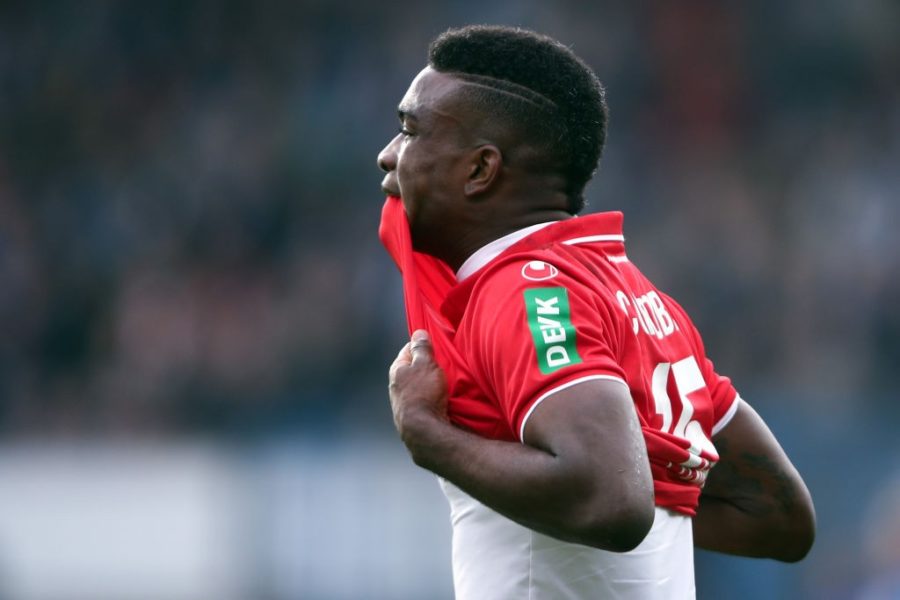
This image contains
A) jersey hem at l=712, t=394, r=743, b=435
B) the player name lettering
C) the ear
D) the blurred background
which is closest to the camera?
the player name lettering

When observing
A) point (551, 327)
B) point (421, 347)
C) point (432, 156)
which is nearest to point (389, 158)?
Result: point (432, 156)

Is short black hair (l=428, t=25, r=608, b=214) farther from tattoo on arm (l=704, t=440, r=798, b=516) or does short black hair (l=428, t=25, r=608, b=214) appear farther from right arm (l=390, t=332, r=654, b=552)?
tattoo on arm (l=704, t=440, r=798, b=516)

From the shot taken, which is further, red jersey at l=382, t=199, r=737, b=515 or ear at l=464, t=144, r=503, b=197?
ear at l=464, t=144, r=503, b=197

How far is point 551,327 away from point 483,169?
20.6 inches

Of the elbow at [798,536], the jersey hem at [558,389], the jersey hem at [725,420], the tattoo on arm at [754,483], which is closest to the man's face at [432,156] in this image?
the jersey hem at [558,389]

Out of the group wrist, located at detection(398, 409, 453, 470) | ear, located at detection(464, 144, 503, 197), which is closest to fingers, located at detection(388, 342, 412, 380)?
wrist, located at detection(398, 409, 453, 470)

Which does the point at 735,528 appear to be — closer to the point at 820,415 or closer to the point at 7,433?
the point at 820,415

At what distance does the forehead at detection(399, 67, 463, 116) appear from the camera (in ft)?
9.99

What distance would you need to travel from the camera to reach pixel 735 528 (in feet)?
11.2

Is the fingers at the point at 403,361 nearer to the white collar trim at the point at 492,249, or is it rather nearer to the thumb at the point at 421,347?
the thumb at the point at 421,347

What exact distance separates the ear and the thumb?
0.33m

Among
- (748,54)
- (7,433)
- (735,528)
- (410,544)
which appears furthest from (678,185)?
(735,528)

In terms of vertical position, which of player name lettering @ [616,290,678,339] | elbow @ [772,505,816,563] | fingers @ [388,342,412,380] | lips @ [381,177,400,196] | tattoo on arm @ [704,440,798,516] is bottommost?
elbow @ [772,505,816,563]

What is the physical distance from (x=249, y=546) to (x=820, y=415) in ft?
11.4
